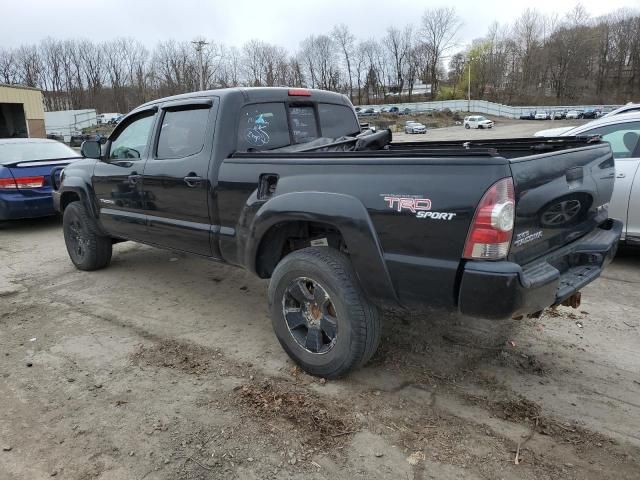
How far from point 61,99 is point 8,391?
98.1m

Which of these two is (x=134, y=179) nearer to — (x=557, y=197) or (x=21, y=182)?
(x=557, y=197)

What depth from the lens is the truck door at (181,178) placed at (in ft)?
13.1

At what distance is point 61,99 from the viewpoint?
289 feet

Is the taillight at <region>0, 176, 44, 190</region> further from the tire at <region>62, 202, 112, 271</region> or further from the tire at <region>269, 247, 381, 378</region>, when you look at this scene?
the tire at <region>269, 247, 381, 378</region>

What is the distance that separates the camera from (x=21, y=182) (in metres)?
8.24

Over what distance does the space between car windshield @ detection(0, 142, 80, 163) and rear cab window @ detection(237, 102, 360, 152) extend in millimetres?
6374

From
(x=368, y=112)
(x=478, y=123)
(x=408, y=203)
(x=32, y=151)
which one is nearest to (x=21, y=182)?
(x=32, y=151)

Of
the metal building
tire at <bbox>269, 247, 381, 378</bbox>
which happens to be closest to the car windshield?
tire at <bbox>269, 247, 381, 378</bbox>

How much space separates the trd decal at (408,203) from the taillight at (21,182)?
7535 millimetres

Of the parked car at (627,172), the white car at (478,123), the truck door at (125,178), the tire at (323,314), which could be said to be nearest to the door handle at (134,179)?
the truck door at (125,178)

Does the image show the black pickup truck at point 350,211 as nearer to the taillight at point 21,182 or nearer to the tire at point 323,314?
the tire at point 323,314

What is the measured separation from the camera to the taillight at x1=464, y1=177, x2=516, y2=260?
2439 millimetres

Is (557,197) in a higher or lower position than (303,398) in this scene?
higher

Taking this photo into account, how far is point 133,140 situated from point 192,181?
1.34 m
